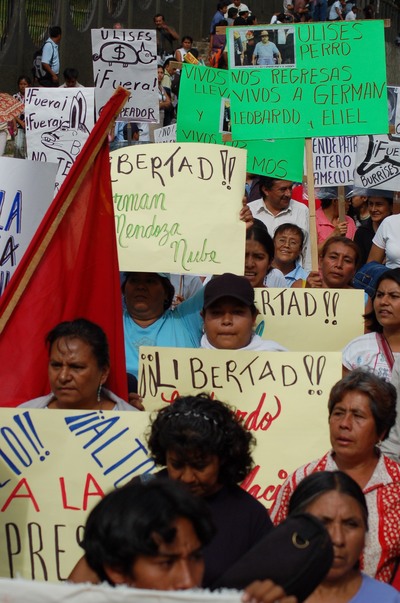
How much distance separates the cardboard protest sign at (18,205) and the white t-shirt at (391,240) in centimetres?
265

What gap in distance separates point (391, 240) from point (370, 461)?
4.07 metres

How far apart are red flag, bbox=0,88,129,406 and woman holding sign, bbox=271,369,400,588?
125 cm

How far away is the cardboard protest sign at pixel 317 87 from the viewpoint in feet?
28.0

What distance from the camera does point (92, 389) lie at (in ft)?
16.6

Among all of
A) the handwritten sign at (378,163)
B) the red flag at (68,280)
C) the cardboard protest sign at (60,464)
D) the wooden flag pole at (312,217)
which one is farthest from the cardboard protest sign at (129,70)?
the cardboard protest sign at (60,464)

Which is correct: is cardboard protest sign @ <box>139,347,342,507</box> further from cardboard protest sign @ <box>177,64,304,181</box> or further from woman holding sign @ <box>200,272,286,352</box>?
cardboard protest sign @ <box>177,64,304,181</box>

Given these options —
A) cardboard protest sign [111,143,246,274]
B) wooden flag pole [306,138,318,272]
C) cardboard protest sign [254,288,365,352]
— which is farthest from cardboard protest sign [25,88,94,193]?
cardboard protest sign [254,288,365,352]

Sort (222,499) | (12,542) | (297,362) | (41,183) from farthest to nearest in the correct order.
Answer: (41,183), (297,362), (12,542), (222,499)

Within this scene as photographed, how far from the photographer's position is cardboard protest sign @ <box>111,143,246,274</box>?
6871 mm

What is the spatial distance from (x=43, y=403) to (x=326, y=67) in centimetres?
421

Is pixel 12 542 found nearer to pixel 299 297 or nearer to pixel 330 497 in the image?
pixel 330 497

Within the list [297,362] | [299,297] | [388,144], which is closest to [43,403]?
[297,362]

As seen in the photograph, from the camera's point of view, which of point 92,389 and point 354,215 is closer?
point 92,389

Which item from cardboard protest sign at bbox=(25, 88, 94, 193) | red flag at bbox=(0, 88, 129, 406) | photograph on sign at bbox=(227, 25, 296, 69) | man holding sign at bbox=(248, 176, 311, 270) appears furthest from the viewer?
cardboard protest sign at bbox=(25, 88, 94, 193)
